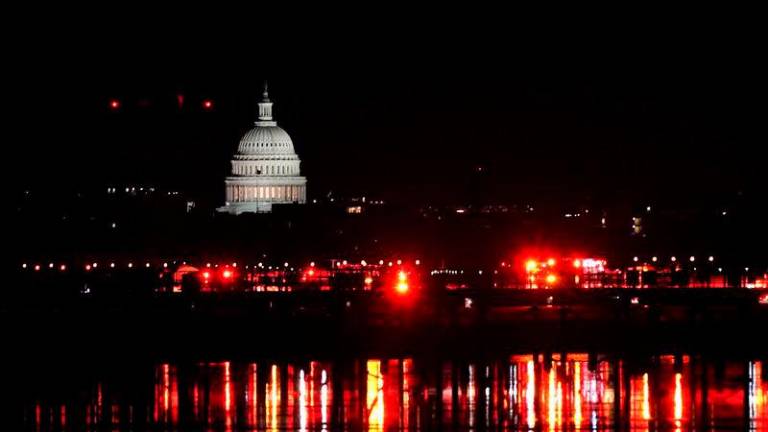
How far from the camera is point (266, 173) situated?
198625 mm

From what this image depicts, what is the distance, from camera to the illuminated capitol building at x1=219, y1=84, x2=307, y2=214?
196 metres

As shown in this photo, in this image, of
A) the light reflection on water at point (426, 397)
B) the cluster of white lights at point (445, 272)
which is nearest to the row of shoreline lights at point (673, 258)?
the cluster of white lights at point (445, 272)

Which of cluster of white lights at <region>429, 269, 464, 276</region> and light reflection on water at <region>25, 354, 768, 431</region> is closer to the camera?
light reflection on water at <region>25, 354, 768, 431</region>

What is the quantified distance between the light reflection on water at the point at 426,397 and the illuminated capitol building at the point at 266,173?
11648 centimetres

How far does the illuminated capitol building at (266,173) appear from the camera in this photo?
644 feet

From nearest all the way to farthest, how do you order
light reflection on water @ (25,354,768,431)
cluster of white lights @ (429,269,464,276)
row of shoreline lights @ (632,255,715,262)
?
→ light reflection on water @ (25,354,768,431) → cluster of white lights @ (429,269,464,276) → row of shoreline lights @ (632,255,715,262)

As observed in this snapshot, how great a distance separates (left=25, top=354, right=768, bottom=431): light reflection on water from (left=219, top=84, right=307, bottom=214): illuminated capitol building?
11648 centimetres

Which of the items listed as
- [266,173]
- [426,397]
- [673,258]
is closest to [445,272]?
[673,258]

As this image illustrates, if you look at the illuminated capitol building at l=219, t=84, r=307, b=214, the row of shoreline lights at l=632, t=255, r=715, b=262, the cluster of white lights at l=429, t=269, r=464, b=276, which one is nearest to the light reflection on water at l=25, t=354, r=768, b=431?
the cluster of white lights at l=429, t=269, r=464, b=276

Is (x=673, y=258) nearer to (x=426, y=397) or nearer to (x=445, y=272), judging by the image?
(x=445, y=272)

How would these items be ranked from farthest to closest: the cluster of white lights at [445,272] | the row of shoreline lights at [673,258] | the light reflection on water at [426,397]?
the row of shoreline lights at [673,258] < the cluster of white lights at [445,272] < the light reflection on water at [426,397]

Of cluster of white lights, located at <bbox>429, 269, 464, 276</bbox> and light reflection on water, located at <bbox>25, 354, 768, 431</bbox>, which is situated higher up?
cluster of white lights, located at <bbox>429, 269, 464, 276</bbox>

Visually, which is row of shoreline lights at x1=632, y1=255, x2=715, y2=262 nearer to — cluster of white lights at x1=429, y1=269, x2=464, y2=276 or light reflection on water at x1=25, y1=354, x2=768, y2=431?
cluster of white lights at x1=429, y1=269, x2=464, y2=276

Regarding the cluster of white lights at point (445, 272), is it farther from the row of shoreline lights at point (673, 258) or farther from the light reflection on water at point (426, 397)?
the light reflection on water at point (426, 397)
